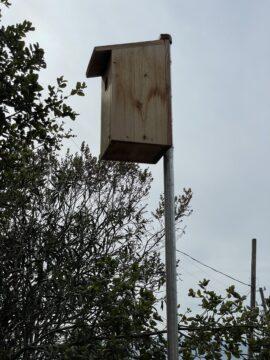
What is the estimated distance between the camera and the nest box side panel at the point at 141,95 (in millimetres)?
3502

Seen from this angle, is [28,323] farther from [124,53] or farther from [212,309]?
[124,53]

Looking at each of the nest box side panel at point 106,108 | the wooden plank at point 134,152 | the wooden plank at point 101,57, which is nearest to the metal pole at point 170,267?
the wooden plank at point 134,152

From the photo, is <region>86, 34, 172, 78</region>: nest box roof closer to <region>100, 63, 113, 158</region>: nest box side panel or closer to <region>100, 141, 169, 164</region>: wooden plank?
<region>100, 63, 113, 158</region>: nest box side panel

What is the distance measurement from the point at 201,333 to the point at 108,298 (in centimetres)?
75

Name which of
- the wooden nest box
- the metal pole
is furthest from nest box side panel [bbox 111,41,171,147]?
the metal pole

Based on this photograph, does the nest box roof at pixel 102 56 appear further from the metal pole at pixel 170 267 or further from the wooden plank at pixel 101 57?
the metal pole at pixel 170 267

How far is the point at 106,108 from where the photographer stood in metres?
3.90

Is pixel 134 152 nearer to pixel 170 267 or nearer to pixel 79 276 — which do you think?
pixel 170 267

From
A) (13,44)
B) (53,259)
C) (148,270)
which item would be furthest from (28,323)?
(13,44)

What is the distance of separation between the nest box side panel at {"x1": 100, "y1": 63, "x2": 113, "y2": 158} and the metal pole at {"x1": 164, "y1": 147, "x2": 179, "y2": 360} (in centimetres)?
54

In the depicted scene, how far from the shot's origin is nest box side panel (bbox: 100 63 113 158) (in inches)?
144

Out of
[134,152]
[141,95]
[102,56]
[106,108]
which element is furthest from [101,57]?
[134,152]

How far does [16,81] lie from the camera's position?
4512 mm

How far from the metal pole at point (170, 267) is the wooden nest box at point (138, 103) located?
0.94ft
